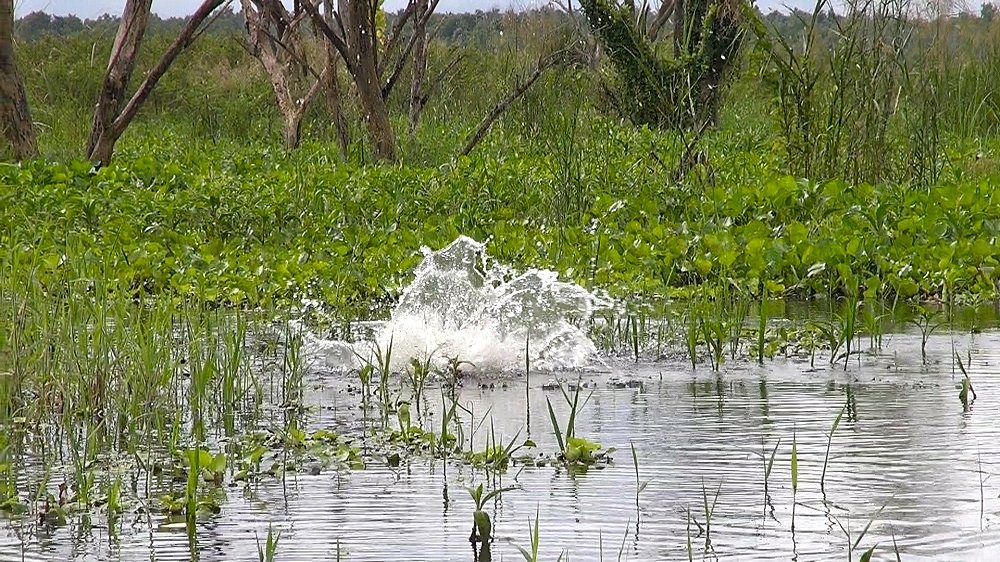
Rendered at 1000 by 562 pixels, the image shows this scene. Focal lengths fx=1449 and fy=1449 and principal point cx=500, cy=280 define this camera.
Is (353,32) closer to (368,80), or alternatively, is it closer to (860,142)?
(368,80)

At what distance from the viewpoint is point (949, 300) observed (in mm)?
7219

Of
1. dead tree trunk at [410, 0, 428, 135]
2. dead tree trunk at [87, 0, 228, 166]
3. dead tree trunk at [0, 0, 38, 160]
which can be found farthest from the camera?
dead tree trunk at [410, 0, 428, 135]

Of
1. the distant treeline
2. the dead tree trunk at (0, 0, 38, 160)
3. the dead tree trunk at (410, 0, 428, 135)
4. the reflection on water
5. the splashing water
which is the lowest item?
the reflection on water

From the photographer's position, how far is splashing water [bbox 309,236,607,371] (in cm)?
575

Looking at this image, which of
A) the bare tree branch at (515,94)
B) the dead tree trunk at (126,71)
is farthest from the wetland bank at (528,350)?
Answer: the dead tree trunk at (126,71)

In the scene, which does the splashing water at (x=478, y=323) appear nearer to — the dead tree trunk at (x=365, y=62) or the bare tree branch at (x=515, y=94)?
the bare tree branch at (x=515, y=94)

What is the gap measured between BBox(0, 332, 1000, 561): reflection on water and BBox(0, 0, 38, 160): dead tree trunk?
27.9 ft

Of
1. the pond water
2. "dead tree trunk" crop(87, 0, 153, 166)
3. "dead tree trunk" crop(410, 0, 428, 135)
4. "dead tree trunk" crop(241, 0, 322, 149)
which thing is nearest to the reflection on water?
the pond water

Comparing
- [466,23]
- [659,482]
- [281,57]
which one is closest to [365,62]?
[281,57]

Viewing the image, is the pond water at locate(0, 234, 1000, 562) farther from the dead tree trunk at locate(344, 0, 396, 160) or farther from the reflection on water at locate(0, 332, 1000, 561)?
the dead tree trunk at locate(344, 0, 396, 160)

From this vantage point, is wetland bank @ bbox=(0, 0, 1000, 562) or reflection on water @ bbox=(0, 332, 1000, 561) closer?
reflection on water @ bbox=(0, 332, 1000, 561)

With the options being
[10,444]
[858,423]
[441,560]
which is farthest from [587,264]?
[441,560]

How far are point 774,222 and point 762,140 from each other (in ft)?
21.4

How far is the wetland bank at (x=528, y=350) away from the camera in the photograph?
3.43 m
